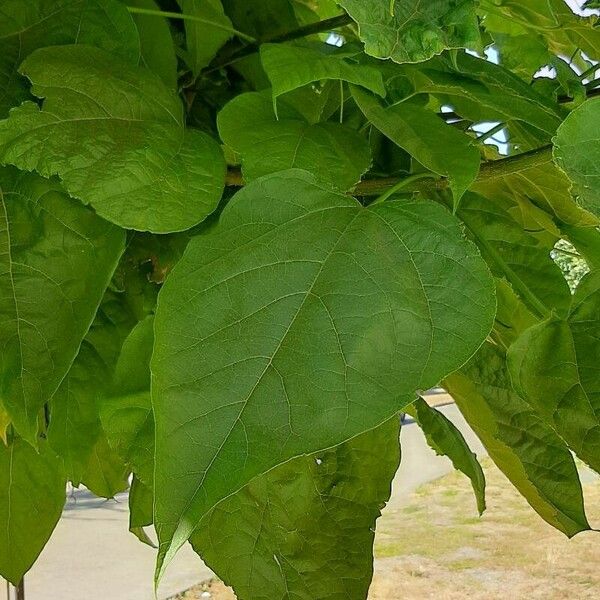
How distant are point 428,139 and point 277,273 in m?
0.03

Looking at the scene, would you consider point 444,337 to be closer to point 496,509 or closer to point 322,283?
point 322,283

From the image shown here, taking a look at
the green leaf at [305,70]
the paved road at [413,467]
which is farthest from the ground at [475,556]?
the green leaf at [305,70]

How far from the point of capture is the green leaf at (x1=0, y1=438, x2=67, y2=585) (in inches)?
6.9

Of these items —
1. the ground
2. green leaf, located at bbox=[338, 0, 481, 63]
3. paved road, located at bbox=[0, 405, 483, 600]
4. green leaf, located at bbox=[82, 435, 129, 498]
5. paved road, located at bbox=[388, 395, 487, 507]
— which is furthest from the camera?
paved road, located at bbox=[388, 395, 487, 507]

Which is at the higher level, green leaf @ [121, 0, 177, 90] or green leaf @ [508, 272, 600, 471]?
green leaf @ [121, 0, 177, 90]

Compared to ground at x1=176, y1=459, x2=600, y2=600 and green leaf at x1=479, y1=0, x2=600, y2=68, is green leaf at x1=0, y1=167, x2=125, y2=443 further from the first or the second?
ground at x1=176, y1=459, x2=600, y2=600

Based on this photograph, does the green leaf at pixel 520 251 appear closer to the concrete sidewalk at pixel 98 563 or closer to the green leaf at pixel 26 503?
the green leaf at pixel 26 503

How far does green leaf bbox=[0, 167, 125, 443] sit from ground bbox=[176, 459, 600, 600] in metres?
1.13

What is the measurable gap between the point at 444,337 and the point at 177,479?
0.11 ft

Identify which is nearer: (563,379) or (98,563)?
(563,379)

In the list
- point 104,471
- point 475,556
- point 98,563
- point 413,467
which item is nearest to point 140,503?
point 104,471

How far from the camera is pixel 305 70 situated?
0.36 ft

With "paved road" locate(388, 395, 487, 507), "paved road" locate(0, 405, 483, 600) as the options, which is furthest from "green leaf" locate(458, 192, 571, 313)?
"paved road" locate(388, 395, 487, 507)

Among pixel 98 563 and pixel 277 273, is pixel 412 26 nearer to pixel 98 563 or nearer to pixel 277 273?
pixel 277 273
